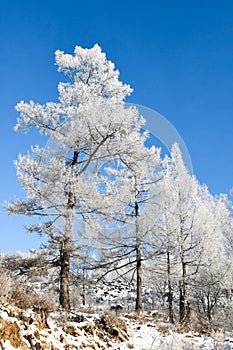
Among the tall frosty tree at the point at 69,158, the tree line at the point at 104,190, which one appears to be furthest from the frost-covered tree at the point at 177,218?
the tall frosty tree at the point at 69,158

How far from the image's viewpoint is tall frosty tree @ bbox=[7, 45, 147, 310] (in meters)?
10.2

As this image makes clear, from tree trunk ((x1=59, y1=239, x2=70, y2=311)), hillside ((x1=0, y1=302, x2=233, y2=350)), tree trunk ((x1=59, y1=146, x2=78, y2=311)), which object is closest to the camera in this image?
hillside ((x1=0, y1=302, x2=233, y2=350))

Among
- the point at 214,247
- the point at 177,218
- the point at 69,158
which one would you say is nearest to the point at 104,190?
the point at 69,158

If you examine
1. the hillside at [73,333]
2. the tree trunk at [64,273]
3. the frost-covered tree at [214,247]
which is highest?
the frost-covered tree at [214,247]

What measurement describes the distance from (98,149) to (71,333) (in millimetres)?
6262

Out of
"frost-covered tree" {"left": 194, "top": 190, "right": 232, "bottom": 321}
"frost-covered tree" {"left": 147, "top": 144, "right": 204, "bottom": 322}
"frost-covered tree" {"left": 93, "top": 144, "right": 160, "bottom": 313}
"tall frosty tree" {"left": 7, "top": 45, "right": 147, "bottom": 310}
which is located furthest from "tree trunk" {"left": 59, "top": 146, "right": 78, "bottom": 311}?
"frost-covered tree" {"left": 194, "top": 190, "right": 232, "bottom": 321}

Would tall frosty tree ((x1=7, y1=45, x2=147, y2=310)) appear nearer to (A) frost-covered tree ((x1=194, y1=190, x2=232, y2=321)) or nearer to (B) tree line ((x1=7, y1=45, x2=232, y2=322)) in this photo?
(B) tree line ((x1=7, y1=45, x2=232, y2=322))

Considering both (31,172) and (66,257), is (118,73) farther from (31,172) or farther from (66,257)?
(66,257)

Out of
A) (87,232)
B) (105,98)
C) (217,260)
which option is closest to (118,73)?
(105,98)

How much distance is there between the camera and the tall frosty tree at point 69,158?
33.5 ft

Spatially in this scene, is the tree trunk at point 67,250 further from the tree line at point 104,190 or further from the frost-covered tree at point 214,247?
the frost-covered tree at point 214,247

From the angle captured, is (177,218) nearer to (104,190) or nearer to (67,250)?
(104,190)

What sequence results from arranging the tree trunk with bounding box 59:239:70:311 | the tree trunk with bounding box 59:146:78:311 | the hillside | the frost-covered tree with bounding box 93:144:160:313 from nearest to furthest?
the hillside < the tree trunk with bounding box 59:239:70:311 < the tree trunk with bounding box 59:146:78:311 < the frost-covered tree with bounding box 93:144:160:313

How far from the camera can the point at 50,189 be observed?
414 inches
